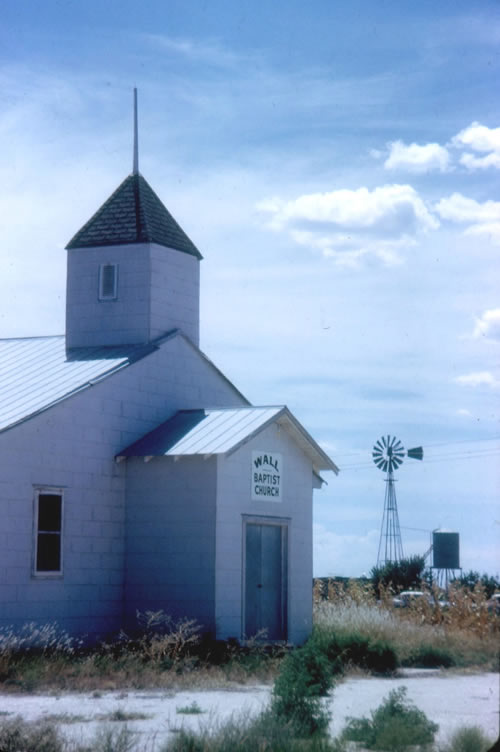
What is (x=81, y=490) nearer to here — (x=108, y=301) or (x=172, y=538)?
(x=172, y=538)

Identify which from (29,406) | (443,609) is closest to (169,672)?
(443,609)

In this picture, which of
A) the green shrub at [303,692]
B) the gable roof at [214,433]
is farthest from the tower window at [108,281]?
the green shrub at [303,692]

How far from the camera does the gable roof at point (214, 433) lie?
834 inches

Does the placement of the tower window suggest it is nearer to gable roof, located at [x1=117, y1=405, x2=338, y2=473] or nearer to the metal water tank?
gable roof, located at [x1=117, y1=405, x2=338, y2=473]

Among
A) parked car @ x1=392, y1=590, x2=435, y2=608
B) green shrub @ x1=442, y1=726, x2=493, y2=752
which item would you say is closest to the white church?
parked car @ x1=392, y1=590, x2=435, y2=608

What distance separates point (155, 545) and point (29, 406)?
344cm

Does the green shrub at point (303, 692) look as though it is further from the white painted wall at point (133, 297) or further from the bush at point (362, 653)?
the white painted wall at point (133, 297)

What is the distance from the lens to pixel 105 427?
848 inches

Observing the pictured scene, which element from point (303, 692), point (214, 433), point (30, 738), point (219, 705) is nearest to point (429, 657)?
point (219, 705)

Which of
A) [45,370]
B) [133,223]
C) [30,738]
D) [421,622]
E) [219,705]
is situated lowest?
[219,705]

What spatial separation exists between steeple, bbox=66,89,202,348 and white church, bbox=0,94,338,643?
5 cm

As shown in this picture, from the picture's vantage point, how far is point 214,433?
21.7 m

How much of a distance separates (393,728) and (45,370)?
1466 cm

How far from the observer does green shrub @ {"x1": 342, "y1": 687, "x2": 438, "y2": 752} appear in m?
9.90
